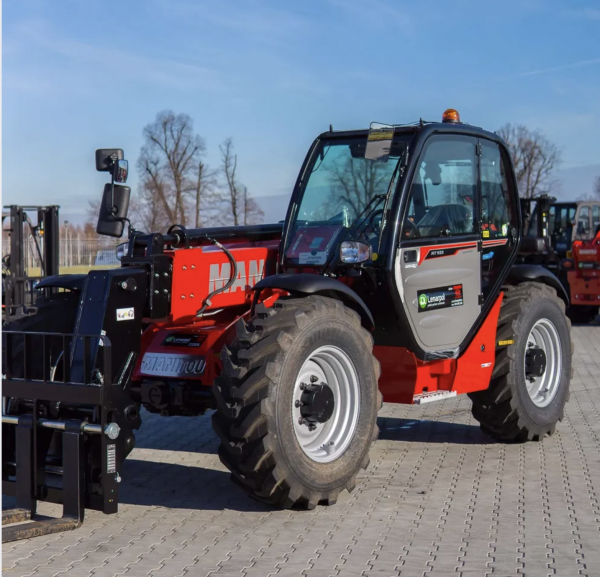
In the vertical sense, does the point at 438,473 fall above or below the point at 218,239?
below

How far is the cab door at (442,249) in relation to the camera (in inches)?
264

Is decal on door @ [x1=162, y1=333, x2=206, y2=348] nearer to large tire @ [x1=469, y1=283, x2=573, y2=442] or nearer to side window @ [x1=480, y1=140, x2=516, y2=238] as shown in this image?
side window @ [x1=480, y1=140, x2=516, y2=238]

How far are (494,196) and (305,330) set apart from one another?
8.86ft

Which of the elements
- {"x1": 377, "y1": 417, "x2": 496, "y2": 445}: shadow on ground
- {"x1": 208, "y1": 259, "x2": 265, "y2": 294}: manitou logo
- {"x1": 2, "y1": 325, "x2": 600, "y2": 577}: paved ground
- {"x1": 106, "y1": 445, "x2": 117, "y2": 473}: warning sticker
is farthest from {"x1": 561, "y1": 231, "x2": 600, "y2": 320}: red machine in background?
{"x1": 106, "y1": 445, "x2": 117, "y2": 473}: warning sticker

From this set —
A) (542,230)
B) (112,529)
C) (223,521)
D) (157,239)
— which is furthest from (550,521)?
(542,230)

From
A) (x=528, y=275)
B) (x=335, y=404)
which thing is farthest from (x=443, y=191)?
(x=335, y=404)

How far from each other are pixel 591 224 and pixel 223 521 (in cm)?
1848

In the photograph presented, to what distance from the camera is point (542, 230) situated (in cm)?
1833

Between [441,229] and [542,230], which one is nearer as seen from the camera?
[441,229]

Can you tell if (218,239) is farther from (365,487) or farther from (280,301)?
(365,487)

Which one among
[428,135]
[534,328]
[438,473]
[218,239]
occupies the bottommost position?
[438,473]

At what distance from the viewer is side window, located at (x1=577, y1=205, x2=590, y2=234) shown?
72.2 feet

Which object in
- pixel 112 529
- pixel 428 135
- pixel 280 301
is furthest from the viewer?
pixel 428 135

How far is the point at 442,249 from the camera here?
6953 mm
